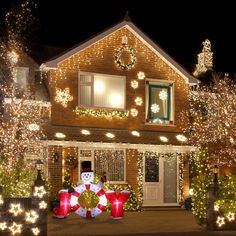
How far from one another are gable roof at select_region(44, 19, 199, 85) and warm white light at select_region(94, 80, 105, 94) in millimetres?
1631

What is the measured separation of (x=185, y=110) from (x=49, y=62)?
22.8 feet

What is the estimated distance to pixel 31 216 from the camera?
15.7 m

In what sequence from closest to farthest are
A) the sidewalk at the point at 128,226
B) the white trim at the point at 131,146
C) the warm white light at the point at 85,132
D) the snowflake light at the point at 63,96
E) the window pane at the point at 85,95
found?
the sidewalk at the point at 128,226 → the white trim at the point at 131,146 → the snowflake light at the point at 63,96 → the warm white light at the point at 85,132 → the window pane at the point at 85,95

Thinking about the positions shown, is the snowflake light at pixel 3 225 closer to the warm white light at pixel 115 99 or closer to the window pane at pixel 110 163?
the window pane at pixel 110 163

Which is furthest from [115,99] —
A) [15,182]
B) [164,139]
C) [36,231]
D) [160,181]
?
[36,231]

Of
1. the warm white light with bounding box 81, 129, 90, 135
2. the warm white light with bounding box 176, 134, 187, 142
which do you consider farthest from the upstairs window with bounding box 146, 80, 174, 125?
the warm white light with bounding box 81, 129, 90, 135

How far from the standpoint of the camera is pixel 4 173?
17.1m

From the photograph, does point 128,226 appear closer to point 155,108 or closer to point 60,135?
point 60,135

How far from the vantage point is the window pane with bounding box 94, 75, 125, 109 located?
25.1m

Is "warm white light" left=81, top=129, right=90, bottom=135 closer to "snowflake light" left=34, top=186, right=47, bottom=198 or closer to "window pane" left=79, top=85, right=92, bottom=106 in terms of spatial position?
"window pane" left=79, top=85, right=92, bottom=106

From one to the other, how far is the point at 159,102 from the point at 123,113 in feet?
6.51

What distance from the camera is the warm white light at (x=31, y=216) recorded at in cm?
1560

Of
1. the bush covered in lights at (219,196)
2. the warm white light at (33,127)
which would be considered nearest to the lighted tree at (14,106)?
the warm white light at (33,127)

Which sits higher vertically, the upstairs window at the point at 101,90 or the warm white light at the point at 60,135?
the upstairs window at the point at 101,90
